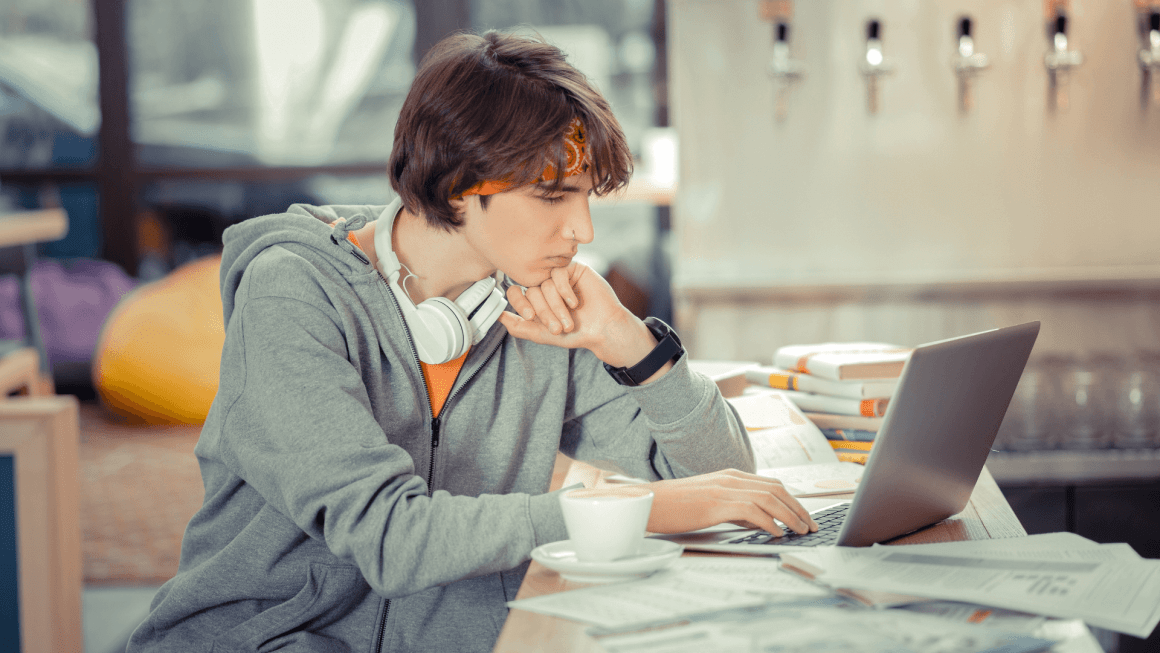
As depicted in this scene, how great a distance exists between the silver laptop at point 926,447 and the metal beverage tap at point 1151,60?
81.6 inches

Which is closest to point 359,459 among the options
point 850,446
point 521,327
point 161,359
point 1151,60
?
point 521,327

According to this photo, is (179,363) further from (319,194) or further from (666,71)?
(666,71)

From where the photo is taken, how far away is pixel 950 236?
291 cm

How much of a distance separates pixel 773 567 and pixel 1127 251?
245 centimetres

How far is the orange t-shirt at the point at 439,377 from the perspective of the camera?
126cm

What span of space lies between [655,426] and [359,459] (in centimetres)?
45

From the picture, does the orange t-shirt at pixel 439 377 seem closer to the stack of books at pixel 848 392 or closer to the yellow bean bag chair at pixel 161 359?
the stack of books at pixel 848 392

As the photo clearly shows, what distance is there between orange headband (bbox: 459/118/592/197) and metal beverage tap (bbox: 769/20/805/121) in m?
1.75

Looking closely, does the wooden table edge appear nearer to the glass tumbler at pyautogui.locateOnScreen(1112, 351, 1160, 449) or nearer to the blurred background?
the blurred background

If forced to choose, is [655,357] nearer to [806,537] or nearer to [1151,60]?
[806,537]

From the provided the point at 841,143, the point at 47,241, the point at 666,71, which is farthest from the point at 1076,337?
the point at 47,241

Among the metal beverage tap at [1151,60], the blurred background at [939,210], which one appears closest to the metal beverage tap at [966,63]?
the blurred background at [939,210]

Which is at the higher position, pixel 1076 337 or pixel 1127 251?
pixel 1127 251

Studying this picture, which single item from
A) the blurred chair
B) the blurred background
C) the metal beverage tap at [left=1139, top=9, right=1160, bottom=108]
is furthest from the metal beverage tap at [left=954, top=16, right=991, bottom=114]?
the blurred chair
